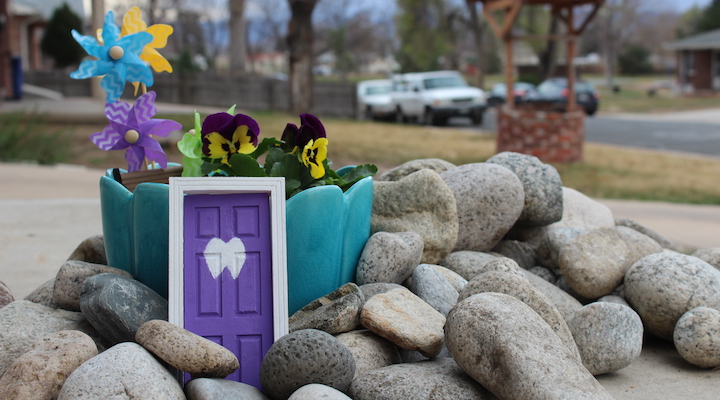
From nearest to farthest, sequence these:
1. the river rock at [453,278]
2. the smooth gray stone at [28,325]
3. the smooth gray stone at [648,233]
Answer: the smooth gray stone at [28,325]
the river rock at [453,278]
the smooth gray stone at [648,233]

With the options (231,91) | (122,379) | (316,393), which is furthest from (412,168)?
(231,91)

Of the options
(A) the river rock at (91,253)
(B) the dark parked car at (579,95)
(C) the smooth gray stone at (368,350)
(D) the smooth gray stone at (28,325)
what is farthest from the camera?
(B) the dark parked car at (579,95)

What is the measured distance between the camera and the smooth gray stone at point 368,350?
278cm

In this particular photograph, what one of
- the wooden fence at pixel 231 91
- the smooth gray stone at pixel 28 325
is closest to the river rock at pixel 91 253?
the smooth gray stone at pixel 28 325

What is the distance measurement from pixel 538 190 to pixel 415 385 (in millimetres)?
1765

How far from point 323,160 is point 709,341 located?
183cm

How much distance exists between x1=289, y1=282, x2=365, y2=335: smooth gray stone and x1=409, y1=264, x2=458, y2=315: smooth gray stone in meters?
0.40

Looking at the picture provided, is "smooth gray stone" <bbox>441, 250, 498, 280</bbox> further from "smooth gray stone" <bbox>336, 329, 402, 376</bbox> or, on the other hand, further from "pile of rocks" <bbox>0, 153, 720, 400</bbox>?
"smooth gray stone" <bbox>336, 329, 402, 376</bbox>

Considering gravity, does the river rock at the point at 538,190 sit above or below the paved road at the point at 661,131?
below

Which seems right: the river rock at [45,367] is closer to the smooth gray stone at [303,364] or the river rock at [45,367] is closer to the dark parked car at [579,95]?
the smooth gray stone at [303,364]

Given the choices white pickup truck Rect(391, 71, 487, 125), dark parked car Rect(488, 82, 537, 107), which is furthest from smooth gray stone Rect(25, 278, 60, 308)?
dark parked car Rect(488, 82, 537, 107)

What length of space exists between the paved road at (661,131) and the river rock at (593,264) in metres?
11.2

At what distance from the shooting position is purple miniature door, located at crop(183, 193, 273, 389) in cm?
270

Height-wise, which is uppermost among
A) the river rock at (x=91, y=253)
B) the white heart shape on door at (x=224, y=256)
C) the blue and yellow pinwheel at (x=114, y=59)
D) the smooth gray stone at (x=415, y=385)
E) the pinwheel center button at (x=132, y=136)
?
the blue and yellow pinwheel at (x=114, y=59)
